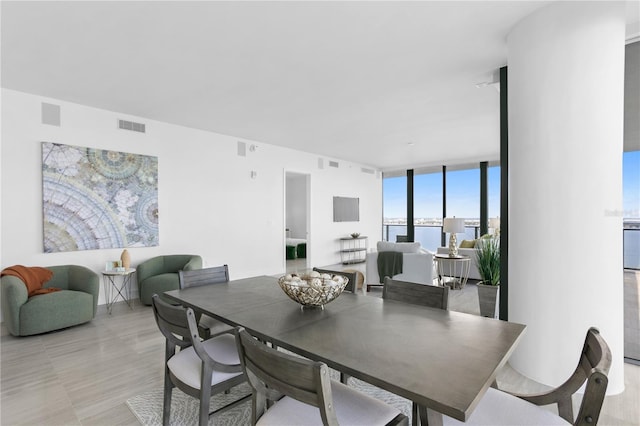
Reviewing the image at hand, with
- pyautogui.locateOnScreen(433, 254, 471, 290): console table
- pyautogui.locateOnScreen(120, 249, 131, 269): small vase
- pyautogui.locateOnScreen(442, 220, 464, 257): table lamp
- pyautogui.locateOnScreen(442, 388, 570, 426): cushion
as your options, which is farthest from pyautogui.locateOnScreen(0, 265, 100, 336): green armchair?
pyautogui.locateOnScreen(442, 220, 464, 257): table lamp

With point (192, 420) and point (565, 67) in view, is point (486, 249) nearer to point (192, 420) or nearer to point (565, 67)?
point (565, 67)

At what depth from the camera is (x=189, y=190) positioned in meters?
5.52

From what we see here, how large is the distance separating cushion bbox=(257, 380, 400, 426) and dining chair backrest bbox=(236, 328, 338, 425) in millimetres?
93

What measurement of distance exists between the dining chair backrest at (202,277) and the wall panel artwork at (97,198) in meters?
2.76

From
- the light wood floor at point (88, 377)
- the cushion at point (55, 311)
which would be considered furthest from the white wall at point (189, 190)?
the light wood floor at point (88, 377)

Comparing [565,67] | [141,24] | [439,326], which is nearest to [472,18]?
[565,67]

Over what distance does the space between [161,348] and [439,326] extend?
2.78 m

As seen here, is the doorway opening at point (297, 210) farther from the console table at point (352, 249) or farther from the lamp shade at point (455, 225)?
the lamp shade at point (455, 225)

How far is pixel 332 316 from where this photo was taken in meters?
1.76

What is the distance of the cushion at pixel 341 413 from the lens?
130 cm

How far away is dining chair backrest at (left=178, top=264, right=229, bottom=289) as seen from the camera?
253 cm

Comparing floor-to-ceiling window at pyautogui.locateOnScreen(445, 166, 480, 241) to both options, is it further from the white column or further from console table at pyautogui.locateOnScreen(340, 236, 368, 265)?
the white column

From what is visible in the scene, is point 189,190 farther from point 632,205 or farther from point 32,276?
point 632,205

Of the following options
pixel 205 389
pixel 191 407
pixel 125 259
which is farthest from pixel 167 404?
pixel 125 259
